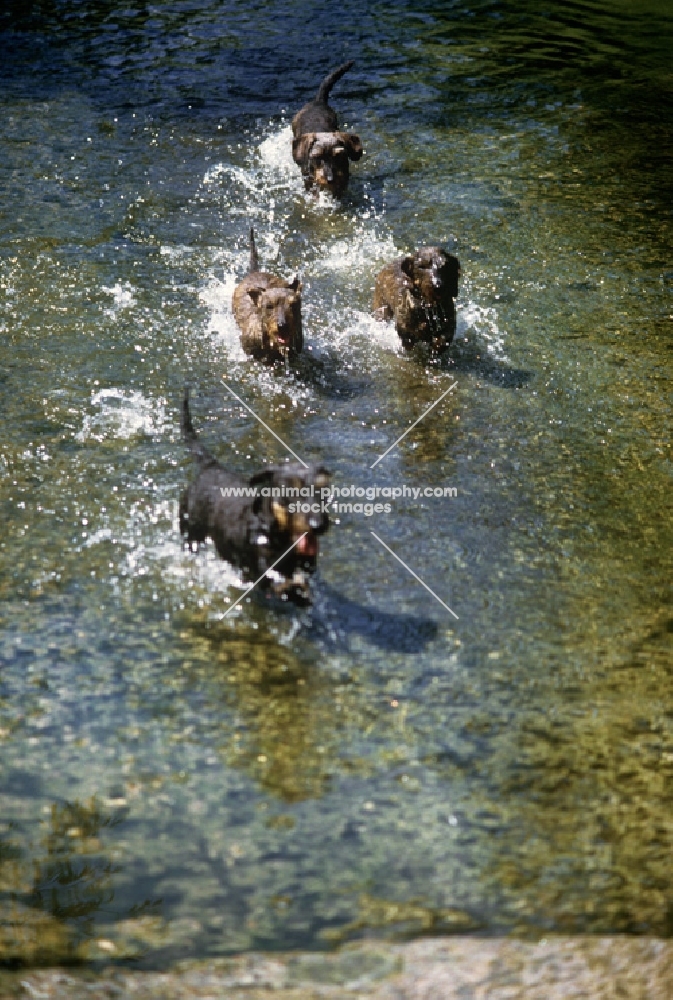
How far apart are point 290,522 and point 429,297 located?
3.21 meters

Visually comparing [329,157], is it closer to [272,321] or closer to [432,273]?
[432,273]

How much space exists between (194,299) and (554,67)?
6.89 meters

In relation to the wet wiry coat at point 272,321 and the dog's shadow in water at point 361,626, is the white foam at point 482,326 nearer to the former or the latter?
the wet wiry coat at point 272,321

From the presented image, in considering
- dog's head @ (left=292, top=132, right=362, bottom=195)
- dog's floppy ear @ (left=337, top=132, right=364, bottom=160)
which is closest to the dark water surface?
dog's head @ (left=292, top=132, right=362, bottom=195)

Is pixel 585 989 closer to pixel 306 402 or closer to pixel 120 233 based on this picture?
pixel 306 402

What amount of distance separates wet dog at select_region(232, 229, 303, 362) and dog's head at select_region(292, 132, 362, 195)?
2.39 metres

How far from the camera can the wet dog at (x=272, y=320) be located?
Answer: 7285 mm

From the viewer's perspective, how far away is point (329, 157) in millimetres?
9648

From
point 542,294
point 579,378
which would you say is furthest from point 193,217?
point 579,378

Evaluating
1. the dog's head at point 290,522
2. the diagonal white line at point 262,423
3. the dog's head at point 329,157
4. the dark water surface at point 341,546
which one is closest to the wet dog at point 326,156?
the dog's head at point 329,157

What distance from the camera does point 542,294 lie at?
27.6 feet

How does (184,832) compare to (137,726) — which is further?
(137,726)

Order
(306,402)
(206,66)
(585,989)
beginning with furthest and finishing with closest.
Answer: (206,66) < (306,402) < (585,989)

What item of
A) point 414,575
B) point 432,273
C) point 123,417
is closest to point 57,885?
point 414,575
